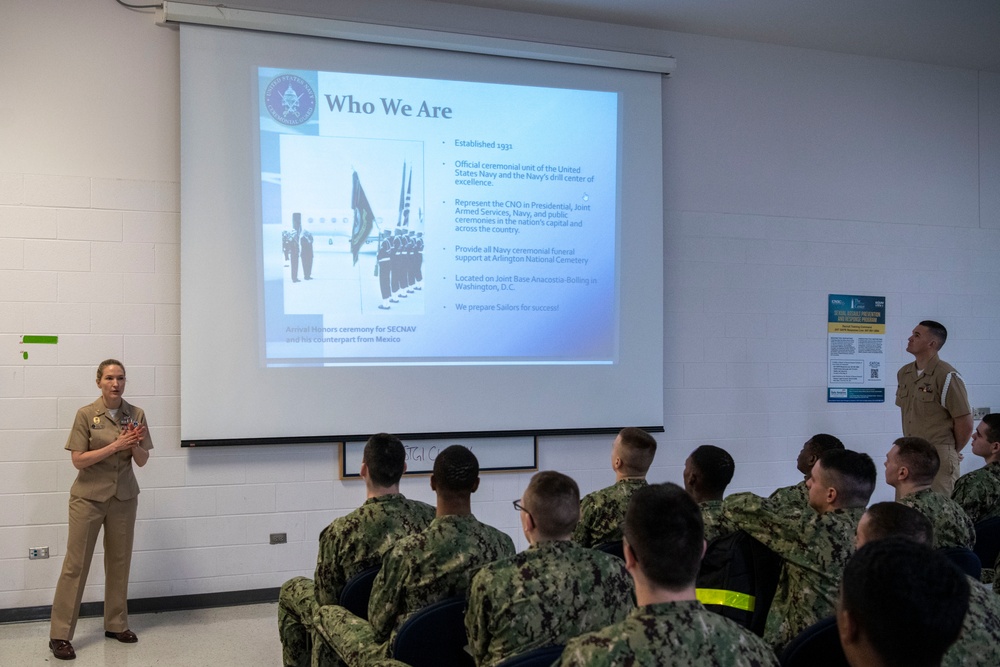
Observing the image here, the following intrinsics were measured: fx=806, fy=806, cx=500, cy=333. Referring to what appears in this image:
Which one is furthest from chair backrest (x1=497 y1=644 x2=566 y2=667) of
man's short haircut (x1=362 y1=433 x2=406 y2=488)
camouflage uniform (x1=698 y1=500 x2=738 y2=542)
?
man's short haircut (x1=362 y1=433 x2=406 y2=488)

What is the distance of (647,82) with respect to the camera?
535 centimetres

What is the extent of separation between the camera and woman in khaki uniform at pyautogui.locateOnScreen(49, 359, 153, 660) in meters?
3.86

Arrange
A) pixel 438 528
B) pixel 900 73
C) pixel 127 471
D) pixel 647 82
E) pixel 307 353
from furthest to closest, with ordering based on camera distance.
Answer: pixel 900 73 → pixel 647 82 → pixel 307 353 → pixel 127 471 → pixel 438 528

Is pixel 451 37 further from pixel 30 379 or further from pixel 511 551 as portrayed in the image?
pixel 511 551

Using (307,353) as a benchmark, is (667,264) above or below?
above

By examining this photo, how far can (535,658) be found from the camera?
1693 mm

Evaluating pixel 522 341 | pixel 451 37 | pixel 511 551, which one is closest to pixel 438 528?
pixel 511 551

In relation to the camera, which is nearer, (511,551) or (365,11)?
(511,551)

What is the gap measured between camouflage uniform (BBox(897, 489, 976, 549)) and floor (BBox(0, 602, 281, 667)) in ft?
9.27

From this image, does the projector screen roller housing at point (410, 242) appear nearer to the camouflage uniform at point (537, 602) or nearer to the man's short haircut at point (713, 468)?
the man's short haircut at point (713, 468)

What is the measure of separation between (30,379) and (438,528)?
3067 mm

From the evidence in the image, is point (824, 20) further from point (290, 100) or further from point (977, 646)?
point (977, 646)

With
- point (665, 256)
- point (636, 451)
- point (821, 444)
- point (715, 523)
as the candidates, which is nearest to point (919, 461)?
point (821, 444)

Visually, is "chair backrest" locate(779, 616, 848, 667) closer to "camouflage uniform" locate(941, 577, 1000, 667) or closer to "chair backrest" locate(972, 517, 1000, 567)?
"camouflage uniform" locate(941, 577, 1000, 667)
